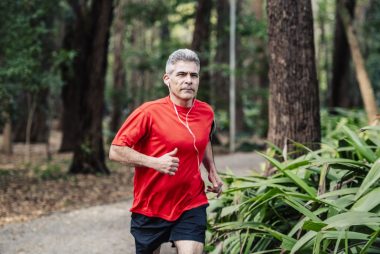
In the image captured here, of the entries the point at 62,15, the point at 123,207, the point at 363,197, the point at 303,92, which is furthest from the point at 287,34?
the point at 62,15

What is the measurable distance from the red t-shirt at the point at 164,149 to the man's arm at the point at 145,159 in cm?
6

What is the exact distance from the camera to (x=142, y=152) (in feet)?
14.1

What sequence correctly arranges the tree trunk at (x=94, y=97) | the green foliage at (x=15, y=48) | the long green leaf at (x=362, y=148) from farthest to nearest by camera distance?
1. the tree trunk at (x=94, y=97)
2. the green foliage at (x=15, y=48)
3. the long green leaf at (x=362, y=148)

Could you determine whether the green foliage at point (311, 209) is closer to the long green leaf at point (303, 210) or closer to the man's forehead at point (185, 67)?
the long green leaf at point (303, 210)

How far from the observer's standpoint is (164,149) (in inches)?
165

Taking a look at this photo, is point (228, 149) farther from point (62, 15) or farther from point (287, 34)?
point (287, 34)

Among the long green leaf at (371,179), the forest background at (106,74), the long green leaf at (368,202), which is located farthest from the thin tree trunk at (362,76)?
the long green leaf at (368,202)

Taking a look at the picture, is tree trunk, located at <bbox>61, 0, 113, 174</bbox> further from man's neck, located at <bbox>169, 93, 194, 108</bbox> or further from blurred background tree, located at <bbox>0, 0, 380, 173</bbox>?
man's neck, located at <bbox>169, 93, 194, 108</bbox>

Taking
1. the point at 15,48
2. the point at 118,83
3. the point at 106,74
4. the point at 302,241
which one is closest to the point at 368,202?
the point at 302,241

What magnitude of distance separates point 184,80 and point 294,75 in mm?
3302

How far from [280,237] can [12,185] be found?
361 inches

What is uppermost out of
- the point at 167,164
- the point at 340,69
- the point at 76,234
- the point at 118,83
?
the point at 340,69

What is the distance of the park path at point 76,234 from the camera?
707 centimetres

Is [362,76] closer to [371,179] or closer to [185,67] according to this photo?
[371,179]
